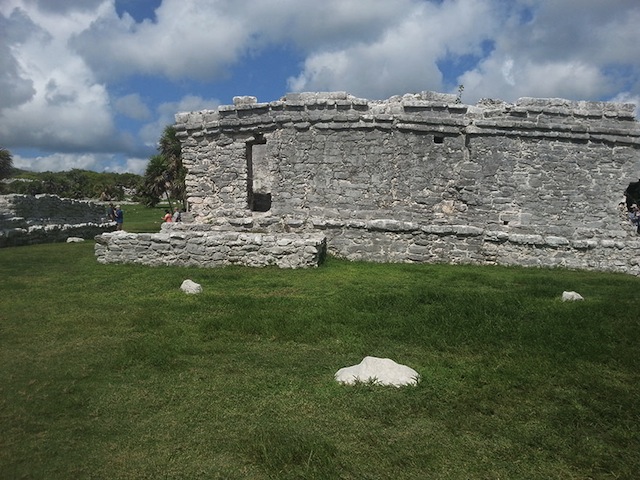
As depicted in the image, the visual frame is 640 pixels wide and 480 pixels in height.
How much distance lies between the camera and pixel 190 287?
938 centimetres

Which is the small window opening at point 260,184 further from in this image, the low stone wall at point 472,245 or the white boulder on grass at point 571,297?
the white boulder on grass at point 571,297

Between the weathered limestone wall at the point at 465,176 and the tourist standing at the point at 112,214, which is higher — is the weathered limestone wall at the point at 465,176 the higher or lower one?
the higher one

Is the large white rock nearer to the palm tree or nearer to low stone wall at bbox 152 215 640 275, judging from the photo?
low stone wall at bbox 152 215 640 275

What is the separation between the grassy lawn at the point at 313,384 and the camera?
13.0ft

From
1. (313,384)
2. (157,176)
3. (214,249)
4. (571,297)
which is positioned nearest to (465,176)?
(571,297)

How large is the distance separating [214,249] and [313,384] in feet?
23.5

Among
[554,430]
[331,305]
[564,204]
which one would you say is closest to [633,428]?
[554,430]

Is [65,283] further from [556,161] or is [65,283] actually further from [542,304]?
[556,161]

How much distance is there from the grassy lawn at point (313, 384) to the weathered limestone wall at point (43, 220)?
976cm

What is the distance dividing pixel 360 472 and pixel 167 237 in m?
9.39

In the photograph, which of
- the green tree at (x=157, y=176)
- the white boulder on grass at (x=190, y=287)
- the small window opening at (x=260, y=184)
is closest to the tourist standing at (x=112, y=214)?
the green tree at (x=157, y=176)

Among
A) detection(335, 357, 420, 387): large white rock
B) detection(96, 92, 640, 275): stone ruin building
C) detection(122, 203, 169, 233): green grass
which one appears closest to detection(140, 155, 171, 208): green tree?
detection(122, 203, 169, 233): green grass

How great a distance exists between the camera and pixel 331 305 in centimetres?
828

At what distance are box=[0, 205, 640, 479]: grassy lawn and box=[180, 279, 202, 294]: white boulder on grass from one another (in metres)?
0.30
